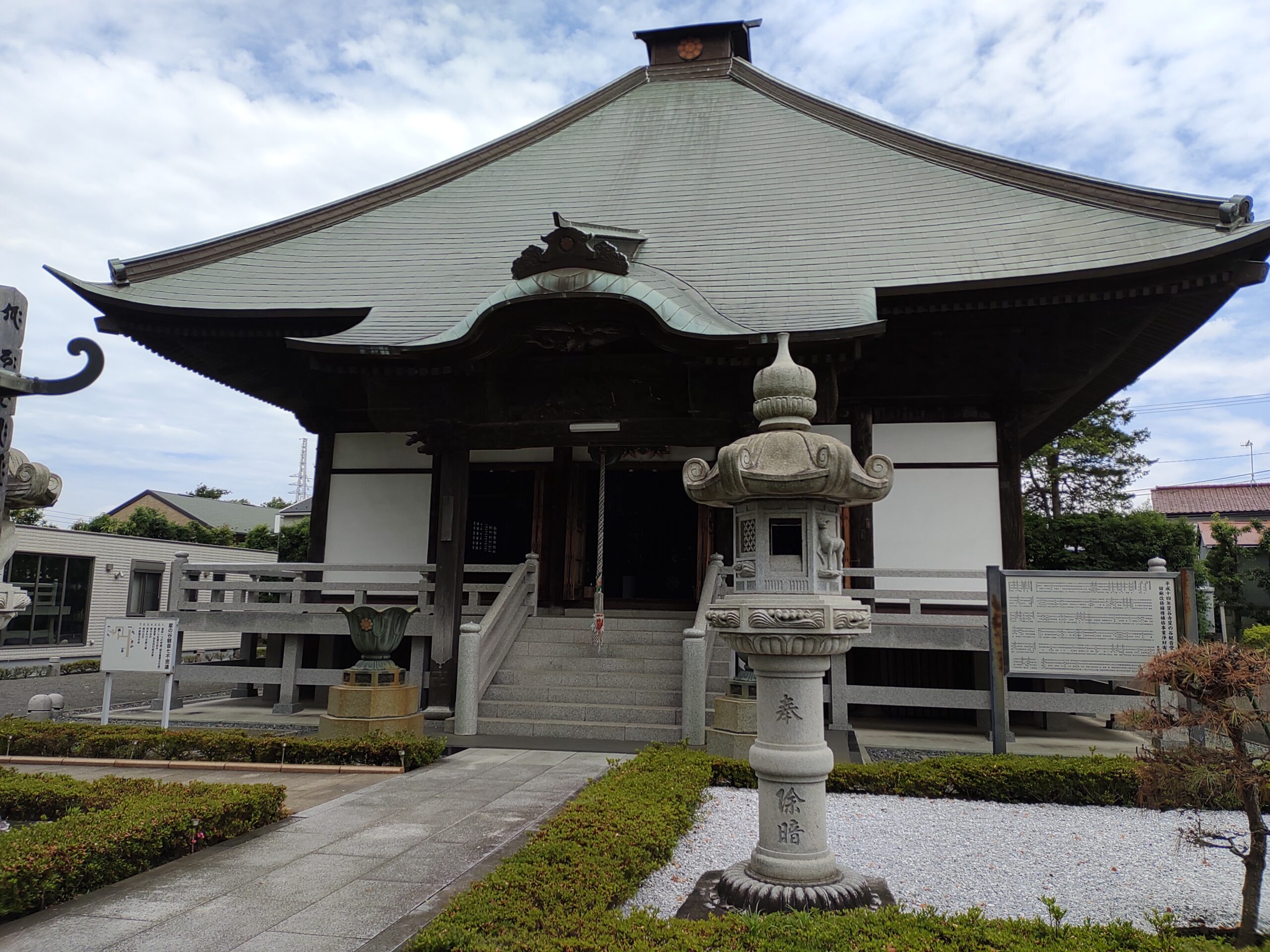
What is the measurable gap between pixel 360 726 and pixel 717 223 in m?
8.91

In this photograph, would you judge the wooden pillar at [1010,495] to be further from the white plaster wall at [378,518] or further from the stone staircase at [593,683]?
the white plaster wall at [378,518]

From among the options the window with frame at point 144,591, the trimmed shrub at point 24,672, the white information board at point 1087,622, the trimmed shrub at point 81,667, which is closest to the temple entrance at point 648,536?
the white information board at point 1087,622

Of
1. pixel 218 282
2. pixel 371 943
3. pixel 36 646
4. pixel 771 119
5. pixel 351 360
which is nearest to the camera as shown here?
pixel 371 943

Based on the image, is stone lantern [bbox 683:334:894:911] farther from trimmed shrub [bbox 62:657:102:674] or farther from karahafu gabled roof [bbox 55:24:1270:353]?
trimmed shrub [bbox 62:657:102:674]

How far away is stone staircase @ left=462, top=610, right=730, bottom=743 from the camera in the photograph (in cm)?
907

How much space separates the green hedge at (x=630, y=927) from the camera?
3.36m

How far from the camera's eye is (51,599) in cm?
2339

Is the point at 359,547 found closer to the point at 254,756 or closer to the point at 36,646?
the point at 254,756

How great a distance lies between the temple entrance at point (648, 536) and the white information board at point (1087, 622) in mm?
6476

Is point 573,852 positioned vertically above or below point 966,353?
below

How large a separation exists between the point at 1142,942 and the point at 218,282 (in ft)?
42.8

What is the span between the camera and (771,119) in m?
15.1

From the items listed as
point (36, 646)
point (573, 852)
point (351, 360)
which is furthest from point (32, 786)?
point (36, 646)

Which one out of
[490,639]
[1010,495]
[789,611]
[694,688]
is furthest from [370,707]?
[1010,495]
